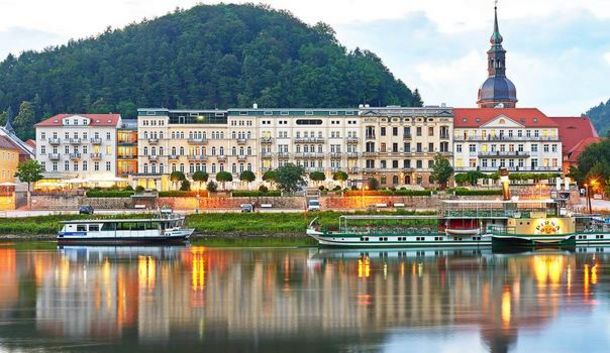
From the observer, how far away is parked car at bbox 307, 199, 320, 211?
8269 cm

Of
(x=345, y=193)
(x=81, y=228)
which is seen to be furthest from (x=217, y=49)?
(x=81, y=228)

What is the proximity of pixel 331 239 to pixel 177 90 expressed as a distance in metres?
67.0

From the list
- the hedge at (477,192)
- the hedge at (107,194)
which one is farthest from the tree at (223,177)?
the hedge at (477,192)

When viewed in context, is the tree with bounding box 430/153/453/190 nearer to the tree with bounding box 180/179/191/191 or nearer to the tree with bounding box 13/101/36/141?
the tree with bounding box 180/179/191/191

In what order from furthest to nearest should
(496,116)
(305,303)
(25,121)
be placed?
(25,121)
(496,116)
(305,303)

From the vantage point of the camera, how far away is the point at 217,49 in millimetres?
132250

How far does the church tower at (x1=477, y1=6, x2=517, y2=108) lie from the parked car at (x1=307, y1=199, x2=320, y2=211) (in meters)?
43.0

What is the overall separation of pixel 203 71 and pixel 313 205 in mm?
49235

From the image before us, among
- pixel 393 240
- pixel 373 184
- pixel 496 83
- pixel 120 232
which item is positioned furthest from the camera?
pixel 496 83

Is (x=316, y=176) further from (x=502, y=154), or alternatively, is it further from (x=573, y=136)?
(x=573, y=136)

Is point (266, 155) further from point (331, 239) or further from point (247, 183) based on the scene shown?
point (331, 239)

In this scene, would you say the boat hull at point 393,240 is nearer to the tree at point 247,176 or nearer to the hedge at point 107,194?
the hedge at point 107,194

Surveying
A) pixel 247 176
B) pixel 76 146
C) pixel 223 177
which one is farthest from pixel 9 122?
pixel 247 176

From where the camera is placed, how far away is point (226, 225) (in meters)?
75.1
